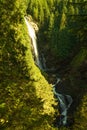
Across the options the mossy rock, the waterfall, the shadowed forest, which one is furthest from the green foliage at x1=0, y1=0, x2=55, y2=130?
the mossy rock

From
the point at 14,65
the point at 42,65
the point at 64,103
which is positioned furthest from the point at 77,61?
the point at 14,65

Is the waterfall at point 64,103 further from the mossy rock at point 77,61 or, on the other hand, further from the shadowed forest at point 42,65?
the mossy rock at point 77,61

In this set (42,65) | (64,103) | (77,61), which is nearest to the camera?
(64,103)

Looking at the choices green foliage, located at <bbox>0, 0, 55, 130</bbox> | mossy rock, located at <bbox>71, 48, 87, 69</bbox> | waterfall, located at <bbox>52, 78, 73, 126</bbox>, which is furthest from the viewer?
mossy rock, located at <bbox>71, 48, 87, 69</bbox>

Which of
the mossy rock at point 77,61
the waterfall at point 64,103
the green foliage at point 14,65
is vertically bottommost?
the waterfall at point 64,103

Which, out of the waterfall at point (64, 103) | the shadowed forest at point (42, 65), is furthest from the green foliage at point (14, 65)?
the waterfall at point (64, 103)

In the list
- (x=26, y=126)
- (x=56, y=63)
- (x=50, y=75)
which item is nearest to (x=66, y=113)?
(x=50, y=75)

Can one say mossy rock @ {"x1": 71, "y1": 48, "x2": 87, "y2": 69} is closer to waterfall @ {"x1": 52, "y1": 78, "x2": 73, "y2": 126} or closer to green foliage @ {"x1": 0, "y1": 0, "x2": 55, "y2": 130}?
waterfall @ {"x1": 52, "y1": 78, "x2": 73, "y2": 126}

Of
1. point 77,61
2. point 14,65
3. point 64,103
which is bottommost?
point 64,103

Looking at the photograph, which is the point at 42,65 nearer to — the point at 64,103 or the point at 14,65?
the point at 64,103
